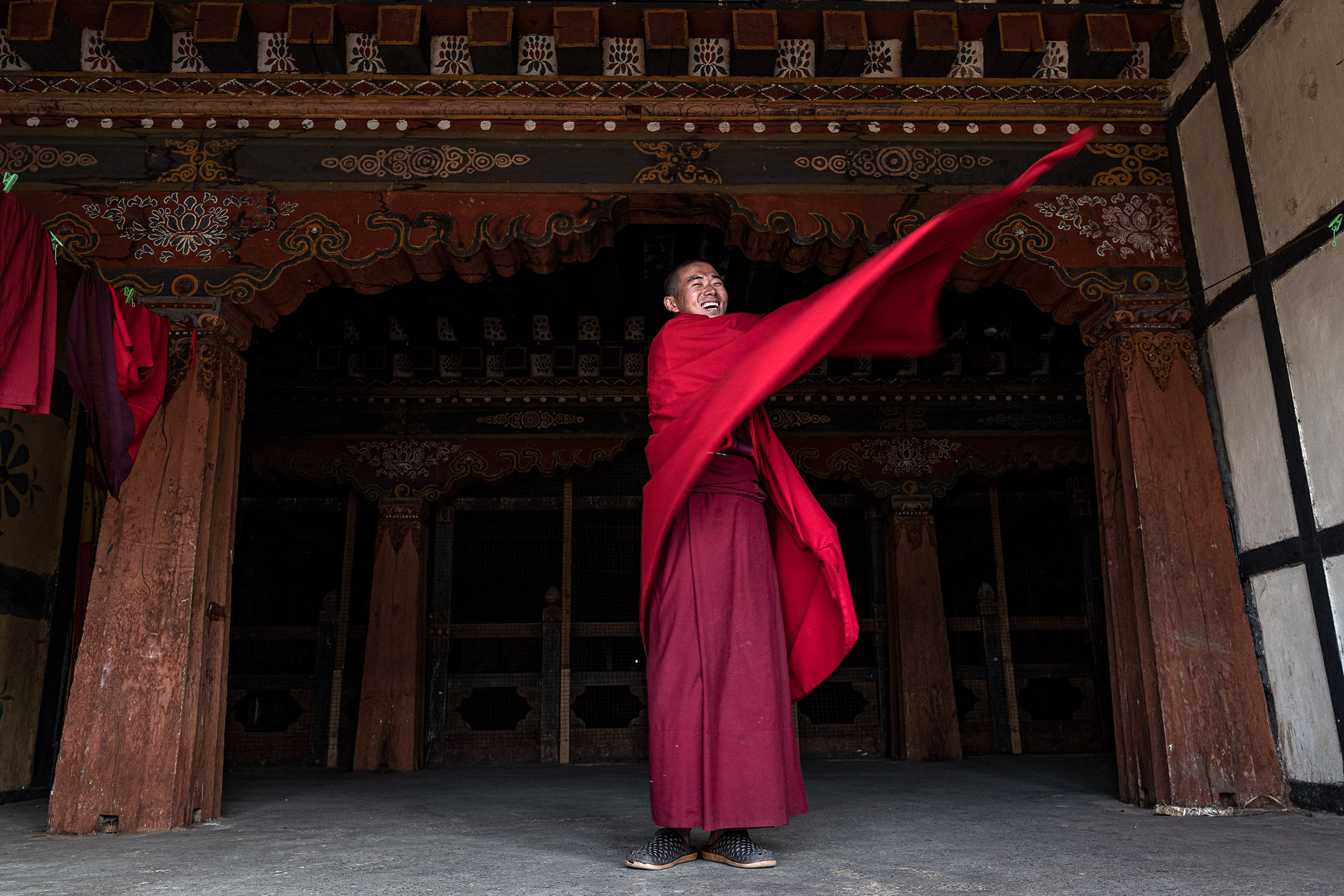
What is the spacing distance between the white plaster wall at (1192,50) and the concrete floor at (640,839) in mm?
Answer: 2913

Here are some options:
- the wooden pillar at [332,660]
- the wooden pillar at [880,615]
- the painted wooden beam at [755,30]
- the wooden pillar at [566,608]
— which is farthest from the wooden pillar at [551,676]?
the painted wooden beam at [755,30]

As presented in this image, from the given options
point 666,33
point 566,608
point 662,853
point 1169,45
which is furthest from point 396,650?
point 1169,45

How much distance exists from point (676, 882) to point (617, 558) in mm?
5050

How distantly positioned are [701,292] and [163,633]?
231 cm

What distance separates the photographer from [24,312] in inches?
117

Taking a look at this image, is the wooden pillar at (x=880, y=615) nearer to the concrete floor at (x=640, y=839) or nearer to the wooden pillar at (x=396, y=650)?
the concrete floor at (x=640, y=839)

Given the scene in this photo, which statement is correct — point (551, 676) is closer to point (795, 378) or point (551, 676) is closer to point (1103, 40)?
point (795, 378)

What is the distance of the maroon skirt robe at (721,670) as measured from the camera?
2443mm

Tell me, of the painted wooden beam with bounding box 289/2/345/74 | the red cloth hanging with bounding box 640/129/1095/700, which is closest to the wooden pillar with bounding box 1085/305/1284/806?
the red cloth hanging with bounding box 640/129/1095/700

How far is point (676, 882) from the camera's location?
7.43 feet

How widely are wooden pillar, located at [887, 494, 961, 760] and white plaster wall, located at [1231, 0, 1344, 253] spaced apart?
3.68m

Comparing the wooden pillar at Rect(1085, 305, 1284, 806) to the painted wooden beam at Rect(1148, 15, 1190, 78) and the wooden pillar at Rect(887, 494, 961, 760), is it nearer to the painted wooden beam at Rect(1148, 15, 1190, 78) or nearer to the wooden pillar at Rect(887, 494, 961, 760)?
the painted wooden beam at Rect(1148, 15, 1190, 78)

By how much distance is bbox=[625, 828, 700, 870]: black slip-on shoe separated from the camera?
2.44m

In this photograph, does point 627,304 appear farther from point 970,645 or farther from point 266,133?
point 970,645
